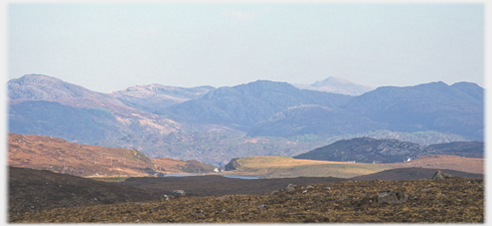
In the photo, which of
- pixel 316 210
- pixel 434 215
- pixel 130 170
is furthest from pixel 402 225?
pixel 130 170

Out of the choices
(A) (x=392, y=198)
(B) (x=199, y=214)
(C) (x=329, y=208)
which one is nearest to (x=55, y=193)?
(B) (x=199, y=214)

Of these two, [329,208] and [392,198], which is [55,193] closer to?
[329,208]

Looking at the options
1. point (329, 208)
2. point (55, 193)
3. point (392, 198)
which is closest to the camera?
point (392, 198)

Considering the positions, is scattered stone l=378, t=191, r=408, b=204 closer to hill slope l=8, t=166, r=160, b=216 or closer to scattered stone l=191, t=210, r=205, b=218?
scattered stone l=191, t=210, r=205, b=218

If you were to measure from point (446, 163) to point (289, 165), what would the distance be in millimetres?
62087

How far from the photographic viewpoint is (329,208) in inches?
925

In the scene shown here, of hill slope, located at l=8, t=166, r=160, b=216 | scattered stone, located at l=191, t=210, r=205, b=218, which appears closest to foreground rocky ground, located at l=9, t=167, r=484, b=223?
scattered stone, located at l=191, t=210, r=205, b=218

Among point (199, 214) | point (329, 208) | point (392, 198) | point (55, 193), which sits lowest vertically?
point (55, 193)

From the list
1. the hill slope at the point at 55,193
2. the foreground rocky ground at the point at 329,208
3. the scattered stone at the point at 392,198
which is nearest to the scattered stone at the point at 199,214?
the foreground rocky ground at the point at 329,208

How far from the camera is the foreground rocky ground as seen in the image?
2014 centimetres

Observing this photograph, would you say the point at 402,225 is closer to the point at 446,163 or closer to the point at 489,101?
the point at 489,101

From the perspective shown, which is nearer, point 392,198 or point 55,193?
point 392,198

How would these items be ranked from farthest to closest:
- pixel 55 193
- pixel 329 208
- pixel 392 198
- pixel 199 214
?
pixel 55 193, pixel 199 214, pixel 329 208, pixel 392 198

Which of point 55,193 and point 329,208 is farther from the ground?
point 329,208
